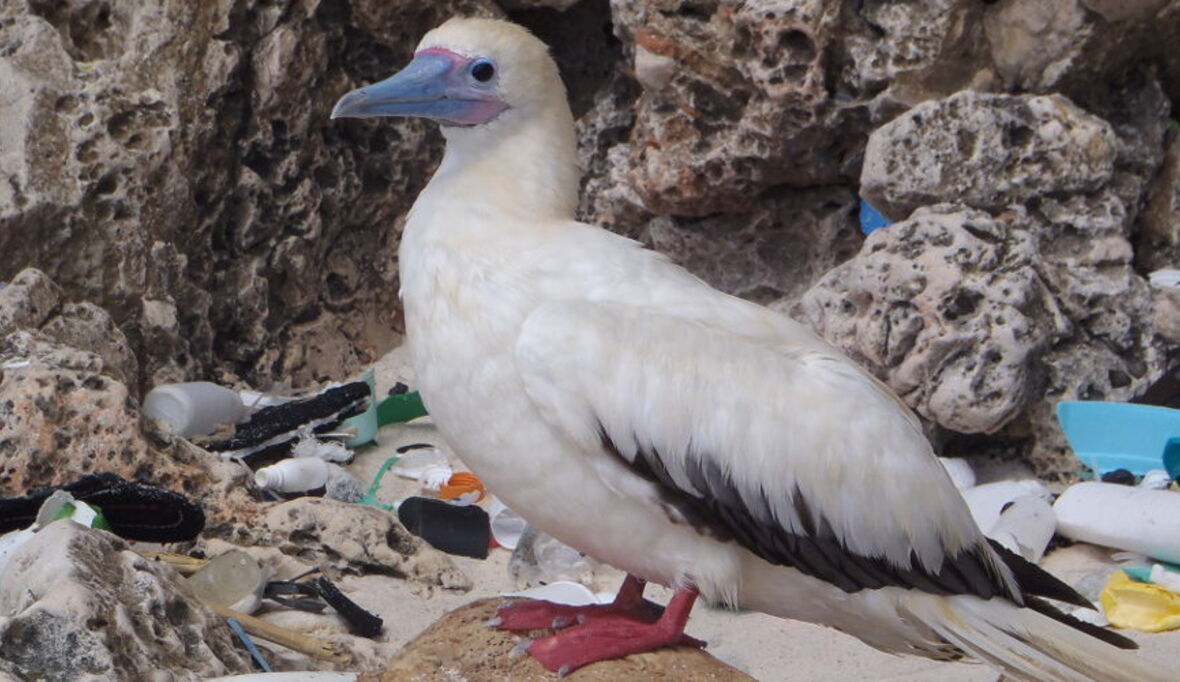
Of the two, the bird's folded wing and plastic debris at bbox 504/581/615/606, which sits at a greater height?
the bird's folded wing

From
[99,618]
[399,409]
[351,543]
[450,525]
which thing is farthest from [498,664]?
[399,409]

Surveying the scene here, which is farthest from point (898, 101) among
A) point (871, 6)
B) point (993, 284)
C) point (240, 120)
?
point (240, 120)

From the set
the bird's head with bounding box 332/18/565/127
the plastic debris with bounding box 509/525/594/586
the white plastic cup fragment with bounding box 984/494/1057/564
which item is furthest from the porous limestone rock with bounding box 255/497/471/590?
the bird's head with bounding box 332/18/565/127

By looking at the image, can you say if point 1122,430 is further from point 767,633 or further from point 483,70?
point 483,70

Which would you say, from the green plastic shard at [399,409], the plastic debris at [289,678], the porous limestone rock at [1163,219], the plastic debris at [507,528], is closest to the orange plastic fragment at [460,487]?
the plastic debris at [507,528]

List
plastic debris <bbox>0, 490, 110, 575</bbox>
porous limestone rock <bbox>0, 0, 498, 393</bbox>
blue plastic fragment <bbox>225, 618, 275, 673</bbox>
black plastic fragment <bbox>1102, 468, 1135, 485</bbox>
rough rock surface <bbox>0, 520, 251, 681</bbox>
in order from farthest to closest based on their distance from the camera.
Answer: porous limestone rock <bbox>0, 0, 498, 393</bbox> < black plastic fragment <bbox>1102, 468, 1135, 485</bbox> < plastic debris <bbox>0, 490, 110, 575</bbox> < blue plastic fragment <bbox>225, 618, 275, 673</bbox> < rough rock surface <bbox>0, 520, 251, 681</bbox>

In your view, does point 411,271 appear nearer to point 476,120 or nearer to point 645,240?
point 476,120

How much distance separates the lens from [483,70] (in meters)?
3.40

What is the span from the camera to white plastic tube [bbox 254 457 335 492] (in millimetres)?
5629

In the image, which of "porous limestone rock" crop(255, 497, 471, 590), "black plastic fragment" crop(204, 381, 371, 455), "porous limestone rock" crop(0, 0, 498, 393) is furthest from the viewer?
"porous limestone rock" crop(0, 0, 498, 393)

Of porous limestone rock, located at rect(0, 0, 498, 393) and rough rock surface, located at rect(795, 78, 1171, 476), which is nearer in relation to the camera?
rough rock surface, located at rect(795, 78, 1171, 476)

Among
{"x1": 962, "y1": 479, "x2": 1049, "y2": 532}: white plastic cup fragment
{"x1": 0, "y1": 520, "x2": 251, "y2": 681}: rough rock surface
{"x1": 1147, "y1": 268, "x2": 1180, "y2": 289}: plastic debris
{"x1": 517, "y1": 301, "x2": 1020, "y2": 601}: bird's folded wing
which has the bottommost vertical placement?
{"x1": 962, "y1": 479, "x2": 1049, "y2": 532}: white plastic cup fragment

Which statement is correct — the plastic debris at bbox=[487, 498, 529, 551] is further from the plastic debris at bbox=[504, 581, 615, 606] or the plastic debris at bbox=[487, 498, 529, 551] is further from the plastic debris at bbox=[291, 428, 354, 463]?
the plastic debris at bbox=[291, 428, 354, 463]

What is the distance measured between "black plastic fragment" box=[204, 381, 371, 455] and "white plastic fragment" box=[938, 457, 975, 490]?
2.36 metres
